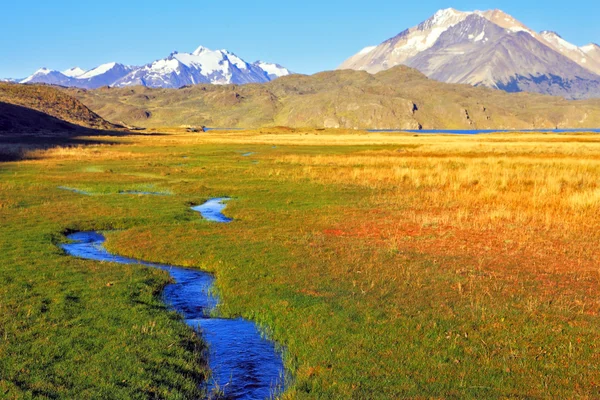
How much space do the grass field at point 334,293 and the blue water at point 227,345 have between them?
1.71ft

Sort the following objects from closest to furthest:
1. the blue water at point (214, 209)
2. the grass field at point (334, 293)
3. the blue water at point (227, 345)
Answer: the grass field at point (334, 293), the blue water at point (227, 345), the blue water at point (214, 209)

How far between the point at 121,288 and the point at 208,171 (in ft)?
145

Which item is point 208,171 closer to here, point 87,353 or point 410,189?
point 410,189

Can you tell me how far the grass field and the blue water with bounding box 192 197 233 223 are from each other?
1.05m

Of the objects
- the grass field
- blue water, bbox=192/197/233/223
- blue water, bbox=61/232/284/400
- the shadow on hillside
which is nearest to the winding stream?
blue water, bbox=61/232/284/400

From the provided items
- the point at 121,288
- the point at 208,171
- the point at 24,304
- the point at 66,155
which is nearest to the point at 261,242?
the point at 121,288

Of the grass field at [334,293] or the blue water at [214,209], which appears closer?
the grass field at [334,293]

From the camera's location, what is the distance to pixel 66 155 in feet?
261

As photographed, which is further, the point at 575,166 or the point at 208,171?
the point at 208,171

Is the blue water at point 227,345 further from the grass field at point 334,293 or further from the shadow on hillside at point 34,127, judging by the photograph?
the shadow on hillside at point 34,127

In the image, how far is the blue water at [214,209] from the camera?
33719 mm

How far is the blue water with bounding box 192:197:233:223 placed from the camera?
33.7 metres

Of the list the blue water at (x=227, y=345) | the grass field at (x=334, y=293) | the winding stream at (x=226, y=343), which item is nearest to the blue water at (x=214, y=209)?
the grass field at (x=334, y=293)

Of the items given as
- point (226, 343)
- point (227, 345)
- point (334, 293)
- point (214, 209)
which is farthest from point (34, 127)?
point (227, 345)
